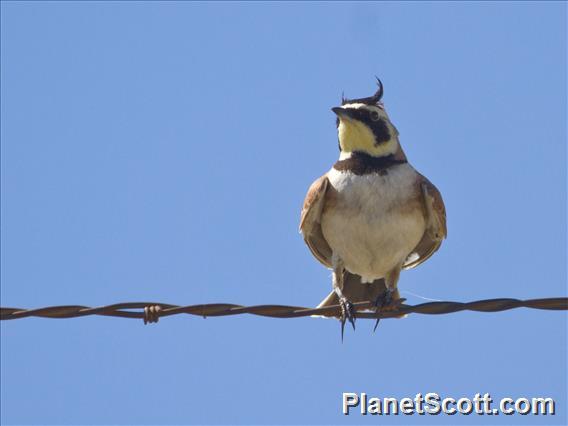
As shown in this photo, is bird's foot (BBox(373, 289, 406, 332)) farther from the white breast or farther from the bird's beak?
the bird's beak

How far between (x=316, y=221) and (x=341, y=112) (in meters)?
1.11

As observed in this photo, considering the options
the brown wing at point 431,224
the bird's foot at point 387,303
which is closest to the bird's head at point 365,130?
the brown wing at point 431,224

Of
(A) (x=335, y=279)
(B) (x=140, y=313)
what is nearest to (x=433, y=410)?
(A) (x=335, y=279)

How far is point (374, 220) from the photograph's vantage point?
33.8ft

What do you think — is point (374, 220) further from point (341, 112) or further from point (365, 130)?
point (341, 112)

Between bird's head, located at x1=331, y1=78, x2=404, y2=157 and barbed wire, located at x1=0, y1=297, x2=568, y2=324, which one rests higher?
bird's head, located at x1=331, y1=78, x2=404, y2=157

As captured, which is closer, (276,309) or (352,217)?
(276,309)

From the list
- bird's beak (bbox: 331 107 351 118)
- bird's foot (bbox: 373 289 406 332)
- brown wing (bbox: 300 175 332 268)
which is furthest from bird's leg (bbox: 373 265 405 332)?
bird's beak (bbox: 331 107 351 118)

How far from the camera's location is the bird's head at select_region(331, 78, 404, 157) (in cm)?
1089

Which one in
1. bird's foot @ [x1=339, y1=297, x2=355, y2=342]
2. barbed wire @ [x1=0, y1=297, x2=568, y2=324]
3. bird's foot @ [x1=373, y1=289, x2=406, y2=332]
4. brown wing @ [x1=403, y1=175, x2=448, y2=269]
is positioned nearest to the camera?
barbed wire @ [x1=0, y1=297, x2=568, y2=324]

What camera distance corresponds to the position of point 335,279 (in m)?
10.8

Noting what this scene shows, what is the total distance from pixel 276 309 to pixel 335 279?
3351mm

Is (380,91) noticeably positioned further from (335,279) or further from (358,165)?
(335,279)

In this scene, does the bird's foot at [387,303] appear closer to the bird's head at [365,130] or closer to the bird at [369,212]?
the bird at [369,212]
